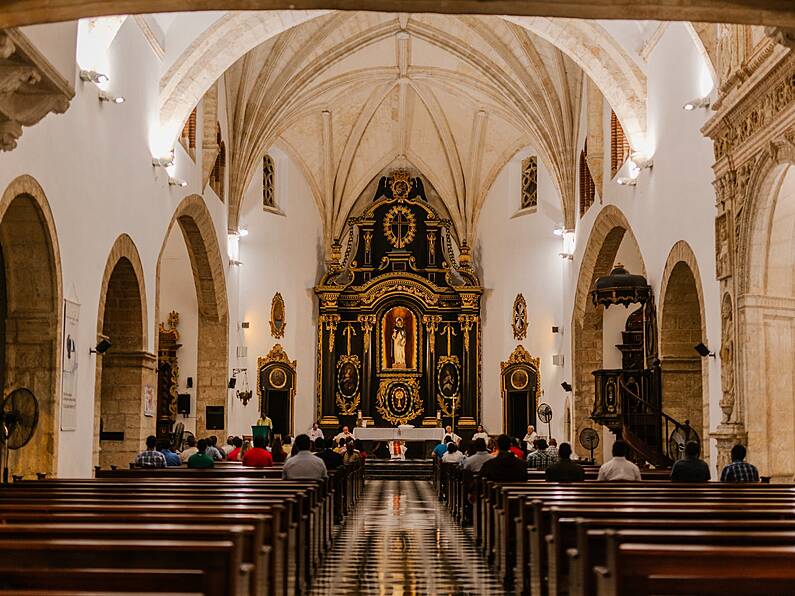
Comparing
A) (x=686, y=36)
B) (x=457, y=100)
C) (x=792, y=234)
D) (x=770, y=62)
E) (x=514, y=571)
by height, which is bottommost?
(x=514, y=571)

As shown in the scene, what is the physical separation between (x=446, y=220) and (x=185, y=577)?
28.0 metres

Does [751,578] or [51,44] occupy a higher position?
[51,44]

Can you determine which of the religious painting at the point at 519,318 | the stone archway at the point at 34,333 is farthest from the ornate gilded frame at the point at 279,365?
the stone archway at the point at 34,333

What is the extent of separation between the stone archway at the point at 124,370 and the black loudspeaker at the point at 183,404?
6.51 metres

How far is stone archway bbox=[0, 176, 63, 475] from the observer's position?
43.1ft

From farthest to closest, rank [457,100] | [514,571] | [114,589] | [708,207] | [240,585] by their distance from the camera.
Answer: [457,100]
[708,207]
[514,571]
[240,585]
[114,589]

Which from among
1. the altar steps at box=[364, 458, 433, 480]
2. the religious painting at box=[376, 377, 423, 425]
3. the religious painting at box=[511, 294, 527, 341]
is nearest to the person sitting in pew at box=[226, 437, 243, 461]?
the altar steps at box=[364, 458, 433, 480]

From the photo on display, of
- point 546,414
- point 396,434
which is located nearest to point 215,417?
point 396,434

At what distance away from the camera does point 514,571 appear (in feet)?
29.0

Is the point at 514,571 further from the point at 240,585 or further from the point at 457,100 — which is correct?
the point at 457,100

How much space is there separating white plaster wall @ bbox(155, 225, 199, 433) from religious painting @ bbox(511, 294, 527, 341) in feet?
32.1

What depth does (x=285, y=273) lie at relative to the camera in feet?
101

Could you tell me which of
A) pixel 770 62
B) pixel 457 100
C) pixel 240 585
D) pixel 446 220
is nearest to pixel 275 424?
pixel 446 220

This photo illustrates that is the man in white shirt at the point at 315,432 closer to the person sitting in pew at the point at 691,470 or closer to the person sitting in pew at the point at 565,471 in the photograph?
the person sitting in pew at the point at 565,471
